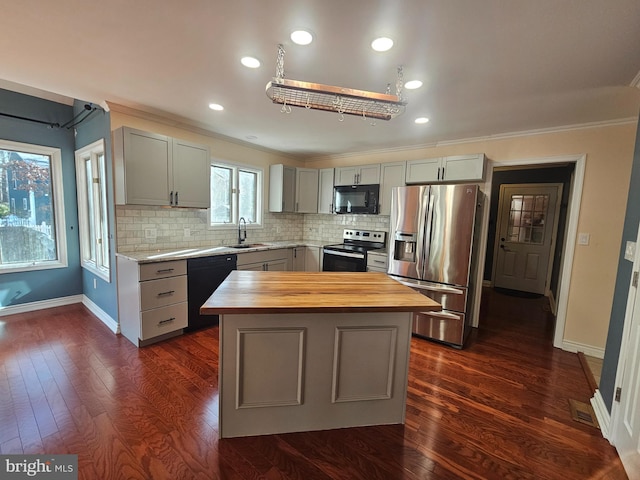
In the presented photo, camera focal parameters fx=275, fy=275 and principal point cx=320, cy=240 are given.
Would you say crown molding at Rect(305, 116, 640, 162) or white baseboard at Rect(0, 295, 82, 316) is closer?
crown molding at Rect(305, 116, 640, 162)

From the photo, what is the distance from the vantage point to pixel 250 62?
1867 millimetres

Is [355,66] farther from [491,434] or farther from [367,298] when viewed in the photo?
[491,434]

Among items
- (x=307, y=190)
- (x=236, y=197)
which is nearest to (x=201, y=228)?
(x=236, y=197)

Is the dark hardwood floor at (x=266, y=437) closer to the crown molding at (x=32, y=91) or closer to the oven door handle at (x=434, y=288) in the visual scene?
the oven door handle at (x=434, y=288)

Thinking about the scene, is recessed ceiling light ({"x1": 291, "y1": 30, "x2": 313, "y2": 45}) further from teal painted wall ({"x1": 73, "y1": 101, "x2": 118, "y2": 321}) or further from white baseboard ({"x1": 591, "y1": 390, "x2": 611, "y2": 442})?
white baseboard ({"x1": 591, "y1": 390, "x2": 611, "y2": 442})

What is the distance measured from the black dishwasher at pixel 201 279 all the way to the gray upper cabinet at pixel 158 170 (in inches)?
27.3

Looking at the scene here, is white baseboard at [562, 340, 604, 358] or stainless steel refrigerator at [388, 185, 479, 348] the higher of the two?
stainless steel refrigerator at [388, 185, 479, 348]

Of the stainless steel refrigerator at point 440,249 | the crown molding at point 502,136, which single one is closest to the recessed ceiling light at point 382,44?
the stainless steel refrigerator at point 440,249

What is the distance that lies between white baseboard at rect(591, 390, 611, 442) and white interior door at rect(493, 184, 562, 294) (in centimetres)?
358

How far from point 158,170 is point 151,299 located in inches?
52.4

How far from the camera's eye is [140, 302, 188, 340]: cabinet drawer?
8.80 ft

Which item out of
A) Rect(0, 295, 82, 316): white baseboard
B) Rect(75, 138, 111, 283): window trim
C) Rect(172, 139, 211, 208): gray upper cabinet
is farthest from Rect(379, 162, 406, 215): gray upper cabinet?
→ Rect(0, 295, 82, 316): white baseboard

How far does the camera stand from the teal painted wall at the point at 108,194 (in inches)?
111

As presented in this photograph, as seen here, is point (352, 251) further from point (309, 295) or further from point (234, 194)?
point (309, 295)
